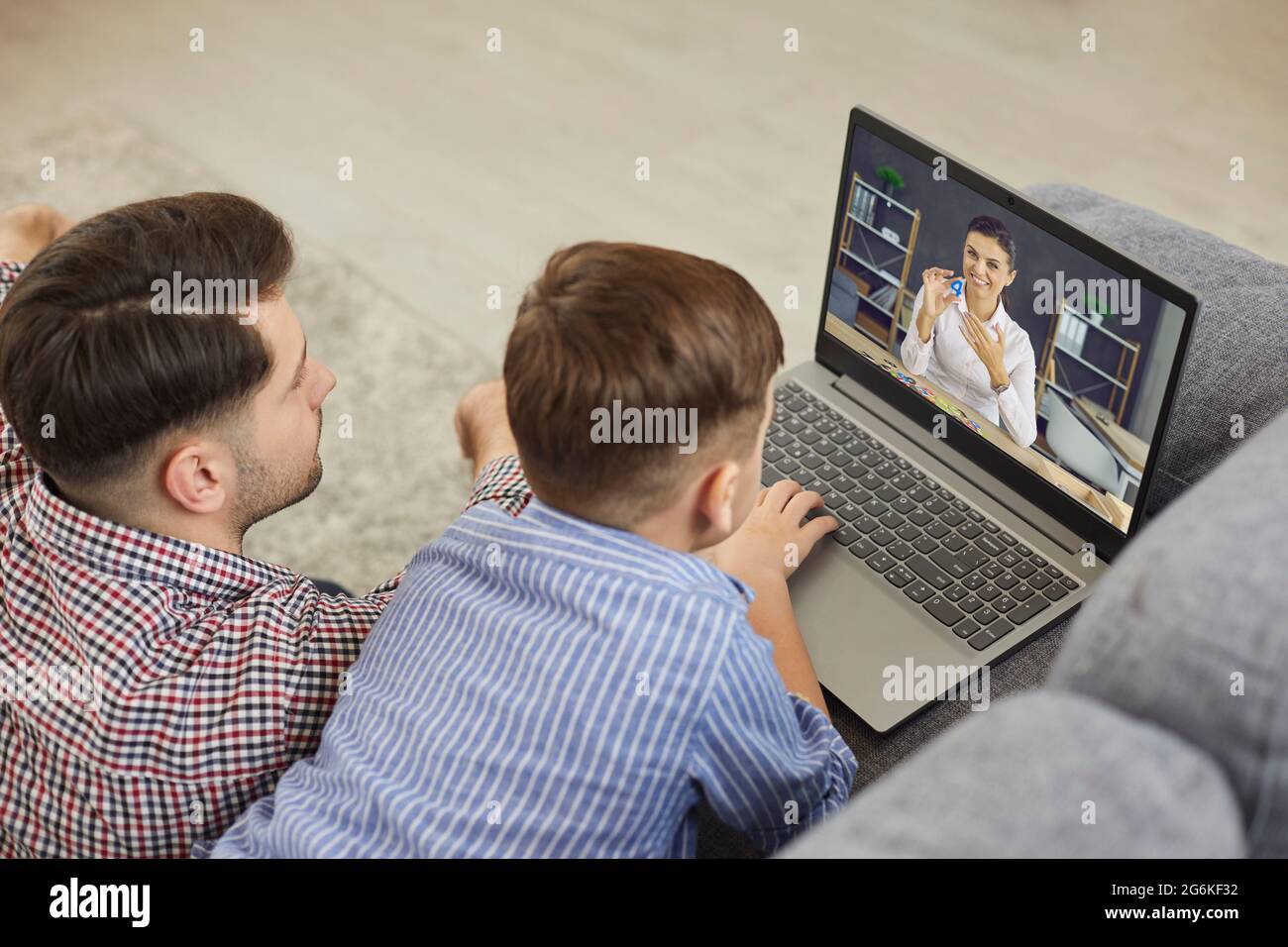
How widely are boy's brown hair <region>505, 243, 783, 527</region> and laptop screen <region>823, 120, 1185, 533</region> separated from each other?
0.29 m

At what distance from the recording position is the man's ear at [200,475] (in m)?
1.04

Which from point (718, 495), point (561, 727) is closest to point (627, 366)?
point (718, 495)

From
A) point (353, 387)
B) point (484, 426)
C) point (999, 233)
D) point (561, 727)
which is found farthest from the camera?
point (353, 387)

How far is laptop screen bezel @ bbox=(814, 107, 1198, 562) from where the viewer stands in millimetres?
1021

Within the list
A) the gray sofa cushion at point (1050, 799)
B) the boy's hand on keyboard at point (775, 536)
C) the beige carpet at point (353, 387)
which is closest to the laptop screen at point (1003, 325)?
the boy's hand on keyboard at point (775, 536)

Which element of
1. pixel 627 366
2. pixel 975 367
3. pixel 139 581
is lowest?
pixel 139 581

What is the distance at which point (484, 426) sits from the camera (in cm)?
140

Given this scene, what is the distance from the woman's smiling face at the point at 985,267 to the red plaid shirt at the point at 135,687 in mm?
641

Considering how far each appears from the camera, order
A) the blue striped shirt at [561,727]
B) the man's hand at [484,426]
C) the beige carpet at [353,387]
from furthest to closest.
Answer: the beige carpet at [353,387]
the man's hand at [484,426]
the blue striped shirt at [561,727]

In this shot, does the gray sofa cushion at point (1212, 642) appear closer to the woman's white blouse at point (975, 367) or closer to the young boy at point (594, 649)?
the young boy at point (594, 649)

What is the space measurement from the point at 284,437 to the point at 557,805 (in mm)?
459

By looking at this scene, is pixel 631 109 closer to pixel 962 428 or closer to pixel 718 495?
pixel 962 428

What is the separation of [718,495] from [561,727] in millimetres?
213
